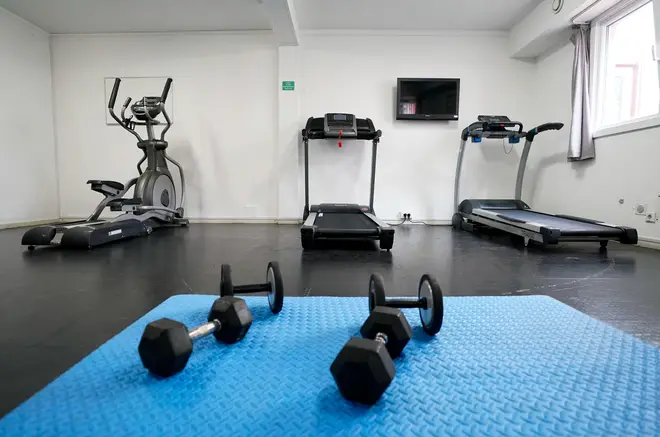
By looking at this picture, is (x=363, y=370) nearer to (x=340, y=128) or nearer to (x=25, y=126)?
(x=340, y=128)

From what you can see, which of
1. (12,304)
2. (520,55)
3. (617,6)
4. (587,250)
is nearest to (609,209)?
(587,250)

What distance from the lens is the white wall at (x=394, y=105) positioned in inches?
203

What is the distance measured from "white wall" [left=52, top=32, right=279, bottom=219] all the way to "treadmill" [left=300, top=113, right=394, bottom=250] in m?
1.13

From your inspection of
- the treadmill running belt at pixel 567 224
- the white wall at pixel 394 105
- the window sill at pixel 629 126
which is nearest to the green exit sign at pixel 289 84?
the white wall at pixel 394 105

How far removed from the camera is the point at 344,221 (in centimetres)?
363

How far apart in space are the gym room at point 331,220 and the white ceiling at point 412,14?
46 mm

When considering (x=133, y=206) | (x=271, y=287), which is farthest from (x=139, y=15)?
(x=271, y=287)

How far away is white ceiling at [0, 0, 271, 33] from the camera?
4371mm

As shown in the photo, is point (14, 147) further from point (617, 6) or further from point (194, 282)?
point (617, 6)

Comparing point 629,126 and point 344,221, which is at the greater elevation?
point 629,126

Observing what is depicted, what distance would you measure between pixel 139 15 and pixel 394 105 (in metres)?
3.97

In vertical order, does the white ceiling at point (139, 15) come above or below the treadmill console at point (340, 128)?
above

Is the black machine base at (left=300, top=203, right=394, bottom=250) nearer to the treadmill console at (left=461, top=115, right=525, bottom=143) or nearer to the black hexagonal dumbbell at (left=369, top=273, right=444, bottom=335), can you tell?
the black hexagonal dumbbell at (left=369, top=273, right=444, bottom=335)

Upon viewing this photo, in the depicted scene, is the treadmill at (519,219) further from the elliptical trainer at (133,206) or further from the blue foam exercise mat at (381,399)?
the elliptical trainer at (133,206)
